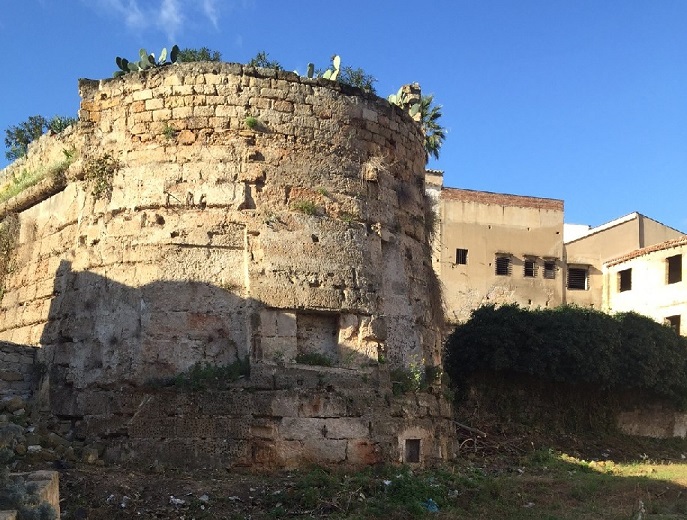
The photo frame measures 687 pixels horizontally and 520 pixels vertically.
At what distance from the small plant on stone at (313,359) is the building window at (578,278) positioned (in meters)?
22.9

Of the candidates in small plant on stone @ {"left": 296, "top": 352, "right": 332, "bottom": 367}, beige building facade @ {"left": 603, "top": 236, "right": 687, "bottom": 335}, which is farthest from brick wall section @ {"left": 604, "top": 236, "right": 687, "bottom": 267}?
small plant on stone @ {"left": 296, "top": 352, "right": 332, "bottom": 367}

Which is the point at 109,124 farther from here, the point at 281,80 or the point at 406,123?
the point at 406,123

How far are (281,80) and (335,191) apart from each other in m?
1.58

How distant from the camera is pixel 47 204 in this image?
1105 cm

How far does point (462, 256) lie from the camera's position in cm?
2870

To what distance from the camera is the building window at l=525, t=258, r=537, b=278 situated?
2944 centimetres

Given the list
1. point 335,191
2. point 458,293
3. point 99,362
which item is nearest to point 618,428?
point 458,293

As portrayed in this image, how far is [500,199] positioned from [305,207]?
2068 cm

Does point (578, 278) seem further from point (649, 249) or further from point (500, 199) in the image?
point (500, 199)

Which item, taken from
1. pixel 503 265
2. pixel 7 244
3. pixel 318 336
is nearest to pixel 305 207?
pixel 318 336

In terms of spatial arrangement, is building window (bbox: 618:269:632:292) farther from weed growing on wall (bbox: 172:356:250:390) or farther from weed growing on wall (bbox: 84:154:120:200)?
weed growing on wall (bbox: 84:154:120:200)

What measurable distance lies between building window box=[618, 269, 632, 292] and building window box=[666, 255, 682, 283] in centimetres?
182

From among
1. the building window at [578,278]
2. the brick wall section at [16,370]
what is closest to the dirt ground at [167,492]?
the brick wall section at [16,370]

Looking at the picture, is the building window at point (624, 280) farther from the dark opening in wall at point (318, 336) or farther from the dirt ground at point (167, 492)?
the dirt ground at point (167, 492)
